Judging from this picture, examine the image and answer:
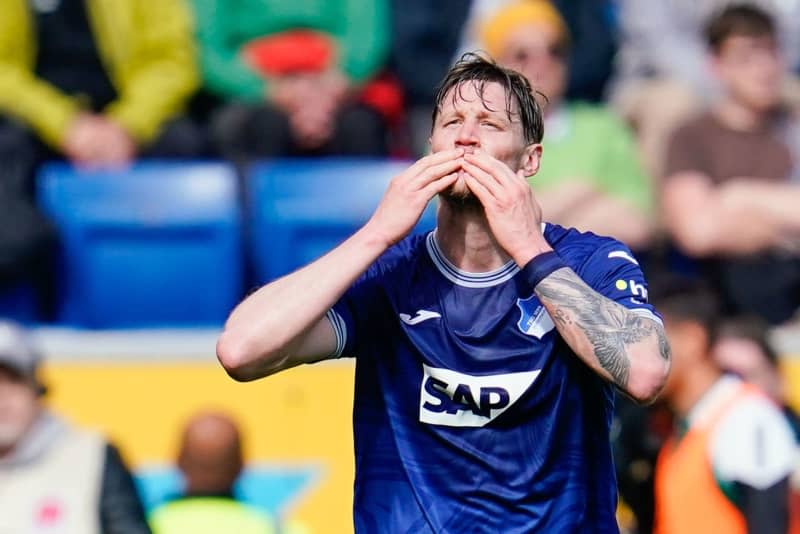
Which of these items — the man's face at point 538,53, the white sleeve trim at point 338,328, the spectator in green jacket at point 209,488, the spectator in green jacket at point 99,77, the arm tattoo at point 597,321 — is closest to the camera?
the arm tattoo at point 597,321

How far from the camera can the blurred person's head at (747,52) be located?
25.0ft

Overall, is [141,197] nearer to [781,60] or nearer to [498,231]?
[781,60]

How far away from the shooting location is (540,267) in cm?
369

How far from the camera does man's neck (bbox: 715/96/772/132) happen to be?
25.3ft

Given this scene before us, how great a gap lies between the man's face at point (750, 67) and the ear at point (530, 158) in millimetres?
3931

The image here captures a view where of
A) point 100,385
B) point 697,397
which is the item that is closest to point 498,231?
point 697,397

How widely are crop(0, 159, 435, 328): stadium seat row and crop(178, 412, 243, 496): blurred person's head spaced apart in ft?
5.11

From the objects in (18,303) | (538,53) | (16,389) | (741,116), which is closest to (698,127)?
(741,116)

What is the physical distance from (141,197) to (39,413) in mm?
1819

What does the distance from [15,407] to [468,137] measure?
262 cm

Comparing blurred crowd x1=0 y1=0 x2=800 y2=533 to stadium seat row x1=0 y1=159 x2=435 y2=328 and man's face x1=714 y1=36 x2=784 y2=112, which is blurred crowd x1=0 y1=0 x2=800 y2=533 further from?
stadium seat row x1=0 y1=159 x2=435 y2=328

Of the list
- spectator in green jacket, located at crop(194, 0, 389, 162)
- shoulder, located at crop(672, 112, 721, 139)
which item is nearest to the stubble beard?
spectator in green jacket, located at crop(194, 0, 389, 162)

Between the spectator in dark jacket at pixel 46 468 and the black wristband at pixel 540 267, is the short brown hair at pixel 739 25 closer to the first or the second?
the spectator in dark jacket at pixel 46 468

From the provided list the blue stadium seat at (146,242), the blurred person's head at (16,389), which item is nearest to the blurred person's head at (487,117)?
the blurred person's head at (16,389)
